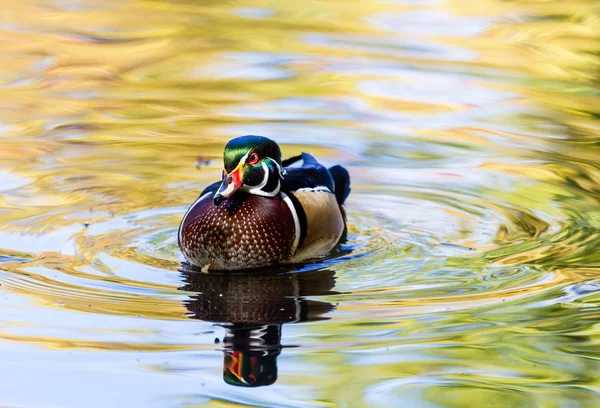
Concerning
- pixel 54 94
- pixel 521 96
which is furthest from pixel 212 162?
pixel 521 96

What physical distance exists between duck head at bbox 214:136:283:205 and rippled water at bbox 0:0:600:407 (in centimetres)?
59

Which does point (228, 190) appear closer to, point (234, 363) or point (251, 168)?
point (251, 168)

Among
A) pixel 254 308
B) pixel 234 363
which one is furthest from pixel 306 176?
pixel 234 363

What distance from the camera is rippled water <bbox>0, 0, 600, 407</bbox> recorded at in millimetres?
5344

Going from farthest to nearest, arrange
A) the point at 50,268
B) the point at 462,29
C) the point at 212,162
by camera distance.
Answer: the point at 462,29 < the point at 212,162 < the point at 50,268

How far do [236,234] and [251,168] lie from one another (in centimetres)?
44

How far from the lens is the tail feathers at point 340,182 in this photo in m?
8.51

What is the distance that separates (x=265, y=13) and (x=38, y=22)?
9.93ft

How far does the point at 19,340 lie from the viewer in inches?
222

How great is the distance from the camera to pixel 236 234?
715 centimetres

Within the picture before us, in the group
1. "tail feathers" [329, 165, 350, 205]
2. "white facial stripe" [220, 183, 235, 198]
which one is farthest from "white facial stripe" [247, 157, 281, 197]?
"tail feathers" [329, 165, 350, 205]

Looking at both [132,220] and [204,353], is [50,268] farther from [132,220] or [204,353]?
[204,353]

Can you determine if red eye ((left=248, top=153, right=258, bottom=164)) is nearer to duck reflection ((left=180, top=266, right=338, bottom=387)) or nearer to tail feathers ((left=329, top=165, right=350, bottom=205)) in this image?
duck reflection ((left=180, top=266, right=338, bottom=387))

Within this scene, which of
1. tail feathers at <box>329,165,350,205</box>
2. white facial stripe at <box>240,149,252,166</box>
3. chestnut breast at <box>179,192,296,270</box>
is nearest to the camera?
white facial stripe at <box>240,149,252,166</box>
